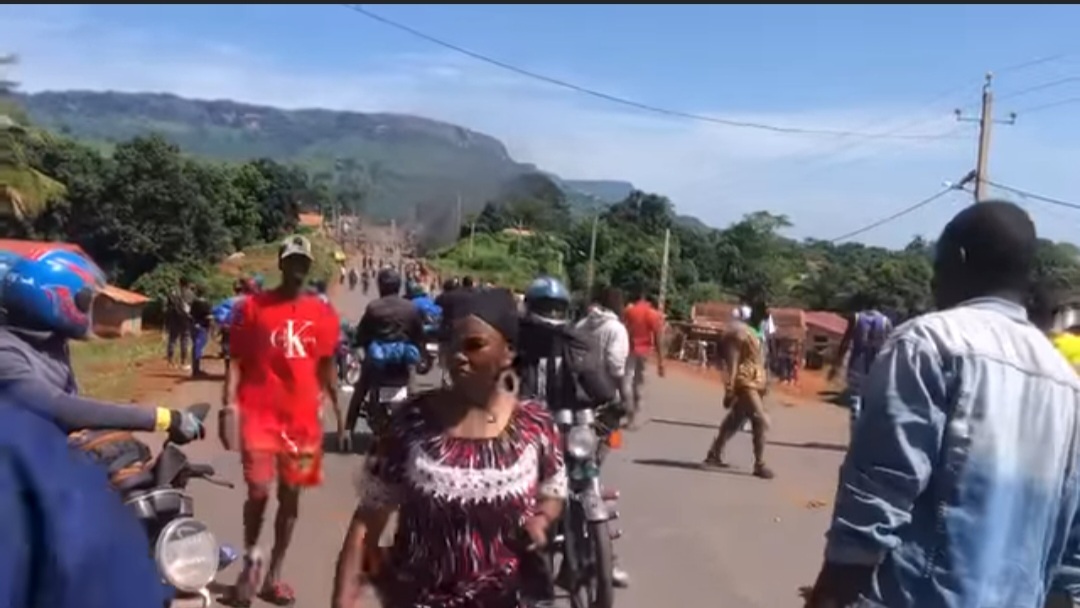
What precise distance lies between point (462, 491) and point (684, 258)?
50.5 meters

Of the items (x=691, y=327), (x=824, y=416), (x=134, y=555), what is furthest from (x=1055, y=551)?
(x=691, y=327)

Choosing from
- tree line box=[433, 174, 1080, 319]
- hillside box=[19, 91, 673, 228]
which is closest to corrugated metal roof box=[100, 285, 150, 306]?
tree line box=[433, 174, 1080, 319]

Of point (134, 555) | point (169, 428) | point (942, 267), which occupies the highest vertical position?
point (942, 267)

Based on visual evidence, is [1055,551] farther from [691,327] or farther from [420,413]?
[691,327]

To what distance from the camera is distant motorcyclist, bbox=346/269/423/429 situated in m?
11.1

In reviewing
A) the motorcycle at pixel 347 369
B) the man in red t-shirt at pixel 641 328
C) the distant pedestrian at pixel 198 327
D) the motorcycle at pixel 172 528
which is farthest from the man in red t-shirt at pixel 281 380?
the distant pedestrian at pixel 198 327

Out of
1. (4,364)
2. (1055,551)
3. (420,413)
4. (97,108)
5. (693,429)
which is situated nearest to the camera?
(1055,551)

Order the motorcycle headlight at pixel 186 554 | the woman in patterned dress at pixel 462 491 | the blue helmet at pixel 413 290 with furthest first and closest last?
1. the blue helmet at pixel 413 290
2. the motorcycle headlight at pixel 186 554
3. the woman in patterned dress at pixel 462 491

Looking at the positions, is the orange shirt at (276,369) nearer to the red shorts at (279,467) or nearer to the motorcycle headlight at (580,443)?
the red shorts at (279,467)

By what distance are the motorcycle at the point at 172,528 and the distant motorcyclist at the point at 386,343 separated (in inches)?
249

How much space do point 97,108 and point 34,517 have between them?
203 inches

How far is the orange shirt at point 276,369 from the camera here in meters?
6.85

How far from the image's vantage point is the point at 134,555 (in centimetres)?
168

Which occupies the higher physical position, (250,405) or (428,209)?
(428,209)
